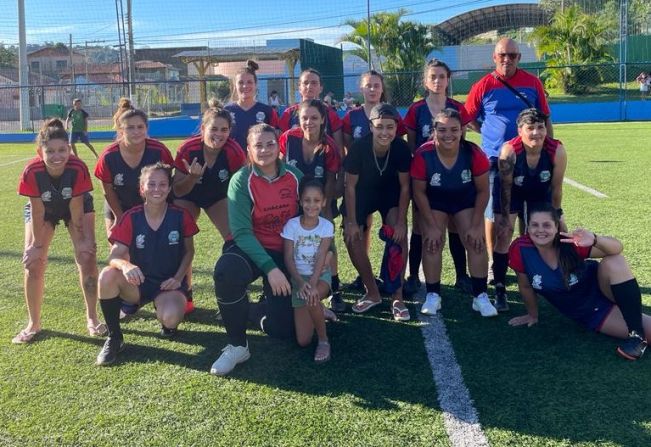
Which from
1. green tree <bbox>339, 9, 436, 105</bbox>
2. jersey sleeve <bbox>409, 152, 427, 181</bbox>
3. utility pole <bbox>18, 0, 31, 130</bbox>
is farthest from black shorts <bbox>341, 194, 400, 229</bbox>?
green tree <bbox>339, 9, 436, 105</bbox>

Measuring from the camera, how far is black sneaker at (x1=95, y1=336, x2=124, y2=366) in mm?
3639

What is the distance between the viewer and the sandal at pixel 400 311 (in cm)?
417

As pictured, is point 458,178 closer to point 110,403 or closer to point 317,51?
point 110,403

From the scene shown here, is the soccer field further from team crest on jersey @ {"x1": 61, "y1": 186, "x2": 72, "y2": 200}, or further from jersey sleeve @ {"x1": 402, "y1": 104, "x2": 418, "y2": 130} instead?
jersey sleeve @ {"x1": 402, "y1": 104, "x2": 418, "y2": 130}

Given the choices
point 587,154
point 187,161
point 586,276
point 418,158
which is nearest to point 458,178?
point 418,158

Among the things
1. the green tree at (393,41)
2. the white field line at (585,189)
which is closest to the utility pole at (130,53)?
the green tree at (393,41)

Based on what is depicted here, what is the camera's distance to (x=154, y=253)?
4004mm

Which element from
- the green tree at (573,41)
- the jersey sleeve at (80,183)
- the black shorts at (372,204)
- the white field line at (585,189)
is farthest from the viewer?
the green tree at (573,41)

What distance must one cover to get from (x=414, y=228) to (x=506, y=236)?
73 centimetres

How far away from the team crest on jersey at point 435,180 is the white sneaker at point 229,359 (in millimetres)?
1709

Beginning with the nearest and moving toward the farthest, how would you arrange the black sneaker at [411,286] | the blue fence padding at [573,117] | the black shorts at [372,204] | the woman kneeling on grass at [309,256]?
1. the woman kneeling on grass at [309,256]
2. the black shorts at [372,204]
3. the black sneaker at [411,286]
4. the blue fence padding at [573,117]

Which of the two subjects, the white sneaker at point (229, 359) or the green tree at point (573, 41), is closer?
the white sneaker at point (229, 359)

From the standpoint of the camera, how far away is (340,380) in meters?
3.34

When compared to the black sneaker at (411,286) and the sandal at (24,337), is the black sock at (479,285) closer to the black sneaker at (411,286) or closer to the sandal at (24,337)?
the black sneaker at (411,286)
